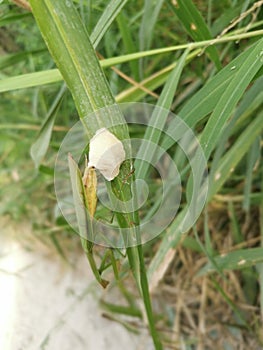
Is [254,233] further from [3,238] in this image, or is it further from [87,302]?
[3,238]

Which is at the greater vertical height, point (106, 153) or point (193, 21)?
point (193, 21)

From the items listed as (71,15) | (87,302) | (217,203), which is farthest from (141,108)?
(71,15)

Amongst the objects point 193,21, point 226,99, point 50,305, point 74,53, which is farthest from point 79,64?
point 50,305

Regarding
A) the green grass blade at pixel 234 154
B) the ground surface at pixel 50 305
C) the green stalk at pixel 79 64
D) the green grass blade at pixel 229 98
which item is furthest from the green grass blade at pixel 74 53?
the ground surface at pixel 50 305

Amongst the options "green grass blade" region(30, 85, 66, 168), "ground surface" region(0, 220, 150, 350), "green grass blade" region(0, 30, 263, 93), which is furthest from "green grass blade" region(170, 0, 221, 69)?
"ground surface" region(0, 220, 150, 350)

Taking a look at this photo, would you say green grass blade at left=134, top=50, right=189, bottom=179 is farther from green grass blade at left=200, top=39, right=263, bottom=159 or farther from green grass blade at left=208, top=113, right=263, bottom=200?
green grass blade at left=208, top=113, right=263, bottom=200

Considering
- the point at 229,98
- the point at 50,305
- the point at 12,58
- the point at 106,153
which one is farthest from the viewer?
the point at 50,305

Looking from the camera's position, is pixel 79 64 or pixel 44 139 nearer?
pixel 79 64

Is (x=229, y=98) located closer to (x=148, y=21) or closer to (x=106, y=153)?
(x=106, y=153)
